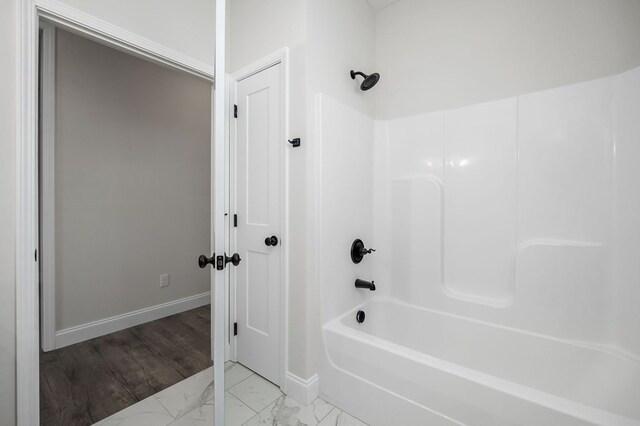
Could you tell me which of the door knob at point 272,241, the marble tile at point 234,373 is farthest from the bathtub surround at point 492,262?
the marble tile at point 234,373

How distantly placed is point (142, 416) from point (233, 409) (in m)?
0.48

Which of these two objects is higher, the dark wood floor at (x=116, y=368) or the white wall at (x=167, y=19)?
the white wall at (x=167, y=19)

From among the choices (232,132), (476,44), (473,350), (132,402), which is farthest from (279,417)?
(476,44)

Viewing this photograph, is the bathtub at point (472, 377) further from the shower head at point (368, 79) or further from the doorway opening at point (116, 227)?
the shower head at point (368, 79)

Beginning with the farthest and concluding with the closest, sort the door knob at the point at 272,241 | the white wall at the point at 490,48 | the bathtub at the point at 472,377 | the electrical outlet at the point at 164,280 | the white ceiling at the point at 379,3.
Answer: the electrical outlet at the point at 164,280, the white ceiling at the point at 379,3, the door knob at the point at 272,241, the white wall at the point at 490,48, the bathtub at the point at 472,377

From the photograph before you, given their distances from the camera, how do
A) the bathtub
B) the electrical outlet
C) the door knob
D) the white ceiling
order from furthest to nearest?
the electrical outlet, the white ceiling, the door knob, the bathtub

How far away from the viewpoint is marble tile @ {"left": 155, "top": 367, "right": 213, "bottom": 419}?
61.1 inches

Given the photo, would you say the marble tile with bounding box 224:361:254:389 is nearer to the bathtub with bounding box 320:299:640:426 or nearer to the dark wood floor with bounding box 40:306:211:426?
the dark wood floor with bounding box 40:306:211:426

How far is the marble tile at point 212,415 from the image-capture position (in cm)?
146

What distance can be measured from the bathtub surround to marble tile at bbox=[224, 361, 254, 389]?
607mm

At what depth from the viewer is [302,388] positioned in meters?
1.58

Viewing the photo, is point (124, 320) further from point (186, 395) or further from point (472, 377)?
point (472, 377)

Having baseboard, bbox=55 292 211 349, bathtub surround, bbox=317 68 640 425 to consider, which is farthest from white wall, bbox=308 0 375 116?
A: baseboard, bbox=55 292 211 349

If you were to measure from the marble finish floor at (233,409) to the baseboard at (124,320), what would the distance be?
1139 millimetres
